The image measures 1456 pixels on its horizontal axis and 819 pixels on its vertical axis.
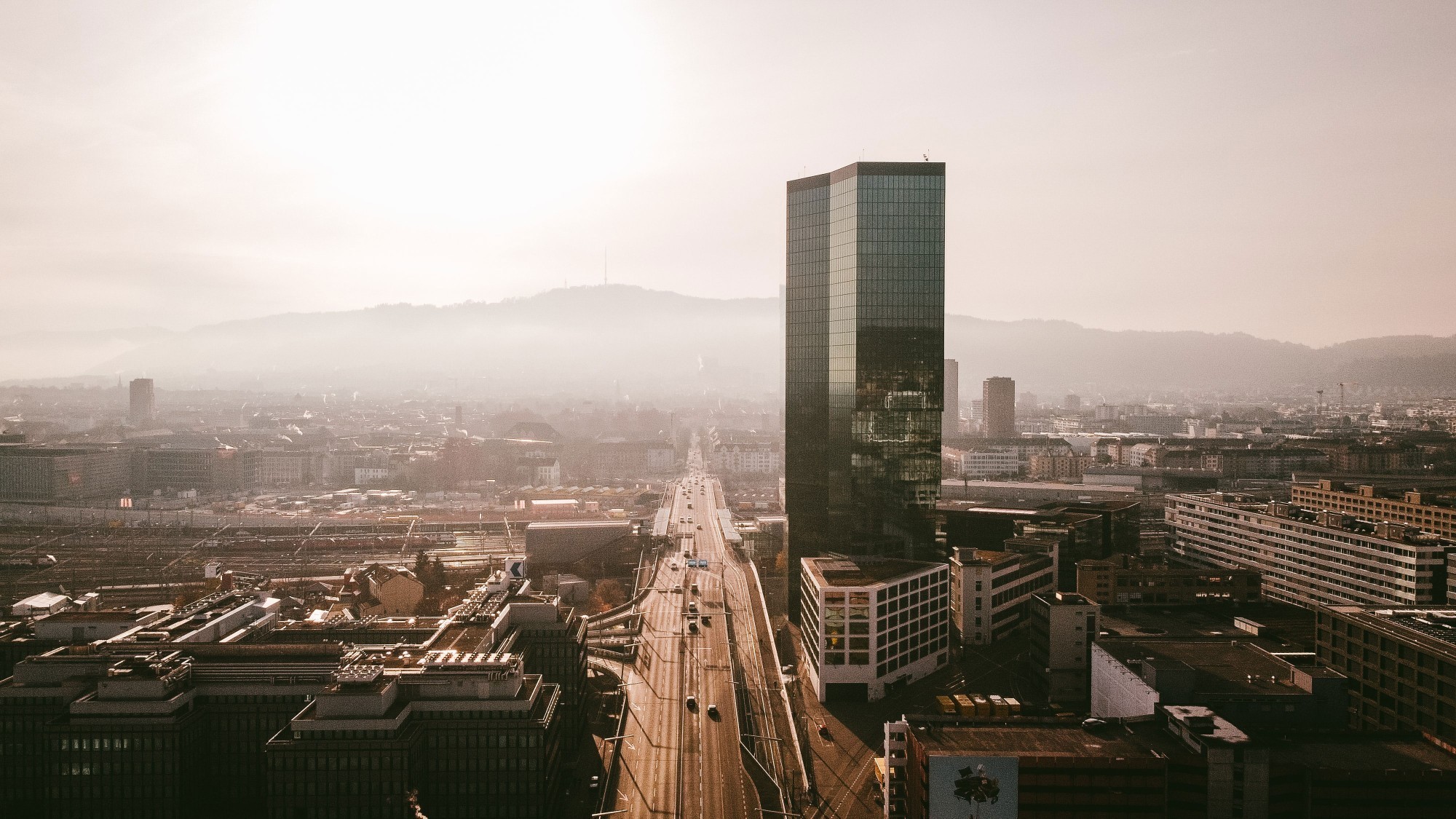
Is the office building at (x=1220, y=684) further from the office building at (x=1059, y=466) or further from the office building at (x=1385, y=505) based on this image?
the office building at (x=1059, y=466)

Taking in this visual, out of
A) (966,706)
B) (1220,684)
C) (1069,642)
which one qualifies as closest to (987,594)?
(1069,642)

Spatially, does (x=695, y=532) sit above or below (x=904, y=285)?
below

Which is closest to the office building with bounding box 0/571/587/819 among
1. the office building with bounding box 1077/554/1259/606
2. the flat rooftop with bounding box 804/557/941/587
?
the flat rooftop with bounding box 804/557/941/587

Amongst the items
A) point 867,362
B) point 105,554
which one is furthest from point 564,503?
point 867,362

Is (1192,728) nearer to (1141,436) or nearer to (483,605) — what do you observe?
(483,605)

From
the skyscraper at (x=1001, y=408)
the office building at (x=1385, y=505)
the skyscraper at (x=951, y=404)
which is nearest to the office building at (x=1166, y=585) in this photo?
the office building at (x=1385, y=505)

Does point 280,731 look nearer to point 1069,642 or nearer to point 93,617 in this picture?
point 93,617
